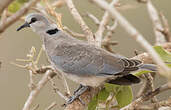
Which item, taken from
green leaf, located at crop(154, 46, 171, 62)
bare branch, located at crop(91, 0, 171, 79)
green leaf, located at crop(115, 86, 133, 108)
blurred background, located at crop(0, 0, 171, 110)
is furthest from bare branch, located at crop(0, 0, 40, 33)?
blurred background, located at crop(0, 0, 171, 110)

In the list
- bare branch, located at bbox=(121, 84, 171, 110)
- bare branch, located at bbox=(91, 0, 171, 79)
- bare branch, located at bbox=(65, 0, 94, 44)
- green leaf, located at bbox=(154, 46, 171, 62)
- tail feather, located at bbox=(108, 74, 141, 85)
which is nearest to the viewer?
bare branch, located at bbox=(91, 0, 171, 79)

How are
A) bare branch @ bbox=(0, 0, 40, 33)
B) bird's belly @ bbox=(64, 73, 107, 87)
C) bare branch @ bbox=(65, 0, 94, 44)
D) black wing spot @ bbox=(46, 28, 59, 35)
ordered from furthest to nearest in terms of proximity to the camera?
black wing spot @ bbox=(46, 28, 59, 35) → bare branch @ bbox=(65, 0, 94, 44) → bird's belly @ bbox=(64, 73, 107, 87) → bare branch @ bbox=(0, 0, 40, 33)

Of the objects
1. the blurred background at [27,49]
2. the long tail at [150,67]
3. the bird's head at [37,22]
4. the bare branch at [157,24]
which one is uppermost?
the bird's head at [37,22]

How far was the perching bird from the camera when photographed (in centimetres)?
204

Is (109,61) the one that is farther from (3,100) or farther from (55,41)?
(3,100)

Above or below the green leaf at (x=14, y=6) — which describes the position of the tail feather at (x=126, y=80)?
below

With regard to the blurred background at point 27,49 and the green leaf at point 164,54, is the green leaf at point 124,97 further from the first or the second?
the blurred background at point 27,49

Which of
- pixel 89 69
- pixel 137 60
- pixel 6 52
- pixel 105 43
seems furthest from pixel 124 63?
pixel 6 52

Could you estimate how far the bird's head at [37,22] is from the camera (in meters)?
2.33

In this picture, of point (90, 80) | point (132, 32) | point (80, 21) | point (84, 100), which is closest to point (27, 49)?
point (80, 21)

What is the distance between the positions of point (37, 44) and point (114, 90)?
2.75 metres

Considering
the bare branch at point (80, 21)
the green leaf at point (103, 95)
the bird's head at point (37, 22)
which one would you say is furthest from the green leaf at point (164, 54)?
the bird's head at point (37, 22)

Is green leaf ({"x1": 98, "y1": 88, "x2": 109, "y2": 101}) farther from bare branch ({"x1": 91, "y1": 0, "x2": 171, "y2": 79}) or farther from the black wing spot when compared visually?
bare branch ({"x1": 91, "y1": 0, "x2": 171, "y2": 79})

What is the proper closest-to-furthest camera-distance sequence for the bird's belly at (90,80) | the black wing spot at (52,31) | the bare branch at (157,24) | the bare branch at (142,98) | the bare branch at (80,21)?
1. the bare branch at (142,98)
2. the bird's belly at (90,80)
3. the bare branch at (80,21)
4. the black wing spot at (52,31)
5. the bare branch at (157,24)
